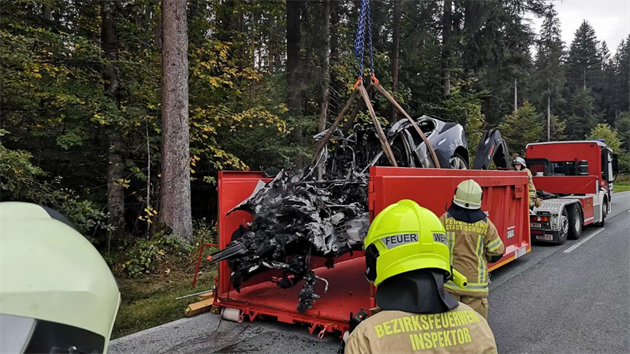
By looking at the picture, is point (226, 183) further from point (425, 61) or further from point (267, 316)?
point (425, 61)

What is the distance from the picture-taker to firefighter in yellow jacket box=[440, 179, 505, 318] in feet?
11.6

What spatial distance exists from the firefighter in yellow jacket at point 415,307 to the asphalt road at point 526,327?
8.52ft

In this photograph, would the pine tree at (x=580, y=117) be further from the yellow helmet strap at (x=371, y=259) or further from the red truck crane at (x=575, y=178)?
the yellow helmet strap at (x=371, y=259)

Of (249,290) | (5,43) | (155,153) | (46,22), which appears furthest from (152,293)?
(46,22)

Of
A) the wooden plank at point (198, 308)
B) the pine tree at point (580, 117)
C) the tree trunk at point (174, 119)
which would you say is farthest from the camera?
the pine tree at point (580, 117)

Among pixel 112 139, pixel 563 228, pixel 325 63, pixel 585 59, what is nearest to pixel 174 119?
pixel 112 139

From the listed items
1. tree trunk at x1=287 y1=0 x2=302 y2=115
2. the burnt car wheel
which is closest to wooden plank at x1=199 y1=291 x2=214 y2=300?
the burnt car wheel

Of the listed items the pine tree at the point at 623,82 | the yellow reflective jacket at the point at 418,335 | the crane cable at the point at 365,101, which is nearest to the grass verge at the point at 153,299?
the crane cable at the point at 365,101

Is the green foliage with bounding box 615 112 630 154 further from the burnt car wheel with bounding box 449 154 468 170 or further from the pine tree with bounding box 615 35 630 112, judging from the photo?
the burnt car wheel with bounding box 449 154 468 170

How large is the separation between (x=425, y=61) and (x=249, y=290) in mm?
17773

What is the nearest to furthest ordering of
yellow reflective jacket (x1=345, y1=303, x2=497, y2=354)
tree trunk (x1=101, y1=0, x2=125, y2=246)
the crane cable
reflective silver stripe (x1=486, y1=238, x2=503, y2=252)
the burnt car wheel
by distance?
yellow reflective jacket (x1=345, y1=303, x2=497, y2=354)
reflective silver stripe (x1=486, y1=238, x2=503, y2=252)
the crane cable
the burnt car wheel
tree trunk (x1=101, y1=0, x2=125, y2=246)

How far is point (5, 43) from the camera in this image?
753 centimetres

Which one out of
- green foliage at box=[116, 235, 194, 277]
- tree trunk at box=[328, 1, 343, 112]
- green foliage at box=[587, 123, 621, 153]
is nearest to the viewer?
green foliage at box=[116, 235, 194, 277]

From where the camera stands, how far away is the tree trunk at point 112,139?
9.59 m
